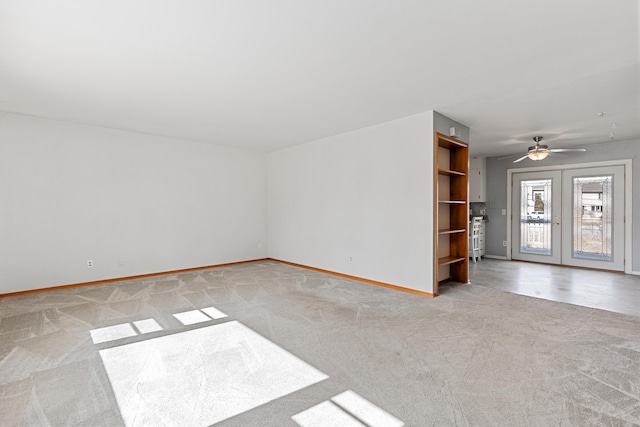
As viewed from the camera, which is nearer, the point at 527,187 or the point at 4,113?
the point at 4,113

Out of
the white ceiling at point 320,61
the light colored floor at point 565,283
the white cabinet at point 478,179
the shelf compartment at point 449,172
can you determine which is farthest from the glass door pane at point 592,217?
the shelf compartment at point 449,172

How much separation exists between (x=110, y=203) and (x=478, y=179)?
26.6ft

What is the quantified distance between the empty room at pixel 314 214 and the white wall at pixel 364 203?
0.13ft

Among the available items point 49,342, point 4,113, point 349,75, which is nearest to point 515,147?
point 349,75

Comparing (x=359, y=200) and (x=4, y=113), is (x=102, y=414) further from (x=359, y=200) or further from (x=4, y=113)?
(x=4, y=113)

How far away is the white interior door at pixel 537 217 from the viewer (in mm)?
6758

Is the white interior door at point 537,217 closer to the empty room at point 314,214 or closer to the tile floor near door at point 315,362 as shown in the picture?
the empty room at point 314,214

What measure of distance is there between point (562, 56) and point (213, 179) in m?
5.87

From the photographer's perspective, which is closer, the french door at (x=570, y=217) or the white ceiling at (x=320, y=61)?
the white ceiling at (x=320, y=61)

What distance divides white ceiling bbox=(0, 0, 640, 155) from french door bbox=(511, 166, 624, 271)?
1919 mm

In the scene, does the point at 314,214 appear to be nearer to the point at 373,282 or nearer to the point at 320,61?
the point at 373,282

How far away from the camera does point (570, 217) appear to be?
6.55 metres

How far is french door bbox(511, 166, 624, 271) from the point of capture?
6.05 m

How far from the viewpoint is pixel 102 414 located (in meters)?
1.87
